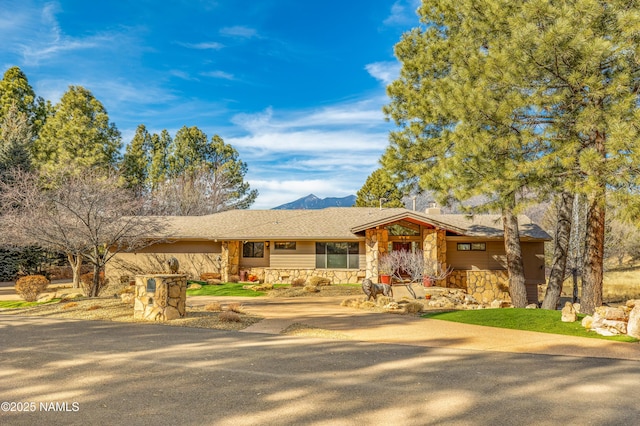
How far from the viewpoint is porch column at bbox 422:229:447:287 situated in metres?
22.2

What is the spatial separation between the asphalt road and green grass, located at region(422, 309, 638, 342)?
2541 mm

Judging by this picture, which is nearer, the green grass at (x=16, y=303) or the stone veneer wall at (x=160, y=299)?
the stone veneer wall at (x=160, y=299)

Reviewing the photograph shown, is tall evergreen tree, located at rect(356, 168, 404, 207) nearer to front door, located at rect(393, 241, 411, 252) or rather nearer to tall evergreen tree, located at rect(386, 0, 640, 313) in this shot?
front door, located at rect(393, 241, 411, 252)

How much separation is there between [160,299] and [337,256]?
13783 mm

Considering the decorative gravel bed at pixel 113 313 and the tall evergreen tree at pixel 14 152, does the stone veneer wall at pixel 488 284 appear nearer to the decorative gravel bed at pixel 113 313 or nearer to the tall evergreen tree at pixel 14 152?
the decorative gravel bed at pixel 113 313

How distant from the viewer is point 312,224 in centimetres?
2577

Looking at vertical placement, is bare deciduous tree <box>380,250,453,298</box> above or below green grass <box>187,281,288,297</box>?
above

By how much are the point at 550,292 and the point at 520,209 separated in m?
5.82

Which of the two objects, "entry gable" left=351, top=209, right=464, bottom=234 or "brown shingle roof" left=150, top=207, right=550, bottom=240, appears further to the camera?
"brown shingle roof" left=150, top=207, right=550, bottom=240

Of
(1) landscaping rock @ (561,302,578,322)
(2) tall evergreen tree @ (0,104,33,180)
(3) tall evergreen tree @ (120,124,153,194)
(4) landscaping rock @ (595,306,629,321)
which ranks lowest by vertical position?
(1) landscaping rock @ (561,302,578,322)

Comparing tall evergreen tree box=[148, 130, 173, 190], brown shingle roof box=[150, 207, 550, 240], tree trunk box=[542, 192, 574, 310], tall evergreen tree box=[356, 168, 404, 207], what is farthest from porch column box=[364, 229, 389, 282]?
tall evergreen tree box=[148, 130, 173, 190]

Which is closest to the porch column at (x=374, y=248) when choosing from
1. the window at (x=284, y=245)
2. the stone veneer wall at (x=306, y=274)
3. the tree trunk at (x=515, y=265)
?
the stone veneer wall at (x=306, y=274)

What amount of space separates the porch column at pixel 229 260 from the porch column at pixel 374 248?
7.87 m

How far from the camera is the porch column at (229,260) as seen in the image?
2425cm
